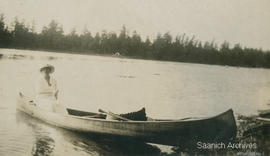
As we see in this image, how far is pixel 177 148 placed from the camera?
3.55m

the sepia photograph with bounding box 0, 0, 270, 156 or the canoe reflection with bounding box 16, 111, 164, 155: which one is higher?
the sepia photograph with bounding box 0, 0, 270, 156

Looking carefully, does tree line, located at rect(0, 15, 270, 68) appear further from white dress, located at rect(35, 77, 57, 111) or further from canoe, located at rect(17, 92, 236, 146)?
canoe, located at rect(17, 92, 236, 146)

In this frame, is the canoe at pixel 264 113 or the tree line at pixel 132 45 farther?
the canoe at pixel 264 113

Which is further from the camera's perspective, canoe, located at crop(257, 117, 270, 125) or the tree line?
canoe, located at crop(257, 117, 270, 125)

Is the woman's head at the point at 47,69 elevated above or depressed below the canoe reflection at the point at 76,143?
above

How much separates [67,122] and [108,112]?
42 cm

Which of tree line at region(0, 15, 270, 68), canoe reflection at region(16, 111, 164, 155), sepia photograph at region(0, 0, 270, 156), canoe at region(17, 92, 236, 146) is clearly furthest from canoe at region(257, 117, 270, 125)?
canoe reflection at region(16, 111, 164, 155)

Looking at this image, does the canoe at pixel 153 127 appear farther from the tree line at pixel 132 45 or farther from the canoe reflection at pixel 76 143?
the tree line at pixel 132 45

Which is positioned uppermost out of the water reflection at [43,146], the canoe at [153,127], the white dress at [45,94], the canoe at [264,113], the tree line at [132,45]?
the tree line at [132,45]

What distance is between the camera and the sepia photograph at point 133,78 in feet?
11.2

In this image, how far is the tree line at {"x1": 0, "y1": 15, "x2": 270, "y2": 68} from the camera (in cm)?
341

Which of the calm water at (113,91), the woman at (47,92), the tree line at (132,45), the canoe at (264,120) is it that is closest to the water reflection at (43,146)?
the calm water at (113,91)

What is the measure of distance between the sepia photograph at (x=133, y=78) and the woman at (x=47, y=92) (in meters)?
0.01

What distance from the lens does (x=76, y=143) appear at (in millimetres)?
3559
